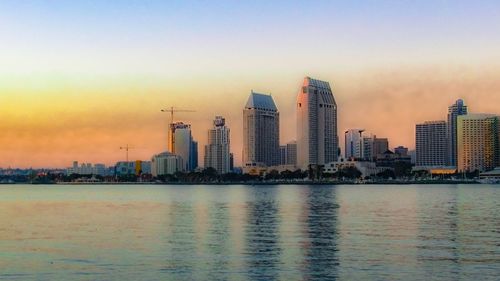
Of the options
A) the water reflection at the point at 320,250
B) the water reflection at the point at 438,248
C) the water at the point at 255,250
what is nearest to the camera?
the water reflection at the point at 320,250

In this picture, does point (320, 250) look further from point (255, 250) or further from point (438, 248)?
point (438, 248)

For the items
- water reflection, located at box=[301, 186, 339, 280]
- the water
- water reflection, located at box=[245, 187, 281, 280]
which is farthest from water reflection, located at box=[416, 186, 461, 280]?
water reflection, located at box=[245, 187, 281, 280]

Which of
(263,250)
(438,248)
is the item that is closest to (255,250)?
(263,250)

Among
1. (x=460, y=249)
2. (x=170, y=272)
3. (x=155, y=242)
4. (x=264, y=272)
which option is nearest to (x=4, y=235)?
(x=155, y=242)

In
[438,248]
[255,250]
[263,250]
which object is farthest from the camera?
[438,248]

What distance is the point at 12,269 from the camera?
109 ft

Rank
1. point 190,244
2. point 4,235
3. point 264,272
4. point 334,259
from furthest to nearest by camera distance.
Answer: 1. point 4,235
2. point 190,244
3. point 334,259
4. point 264,272

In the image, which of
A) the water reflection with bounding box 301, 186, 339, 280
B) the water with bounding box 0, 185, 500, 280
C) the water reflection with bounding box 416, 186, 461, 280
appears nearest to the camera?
the water reflection with bounding box 301, 186, 339, 280

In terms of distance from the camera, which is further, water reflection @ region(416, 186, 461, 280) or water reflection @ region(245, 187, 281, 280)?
water reflection @ region(416, 186, 461, 280)

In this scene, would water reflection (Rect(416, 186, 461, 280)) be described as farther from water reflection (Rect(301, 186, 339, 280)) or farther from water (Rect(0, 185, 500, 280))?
water reflection (Rect(301, 186, 339, 280))

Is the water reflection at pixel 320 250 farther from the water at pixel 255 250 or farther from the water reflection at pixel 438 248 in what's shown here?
the water reflection at pixel 438 248

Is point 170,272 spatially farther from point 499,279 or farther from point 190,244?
point 499,279

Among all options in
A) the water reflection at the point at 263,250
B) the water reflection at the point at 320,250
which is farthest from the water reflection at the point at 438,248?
the water reflection at the point at 263,250

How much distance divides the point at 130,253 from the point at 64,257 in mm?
3618
